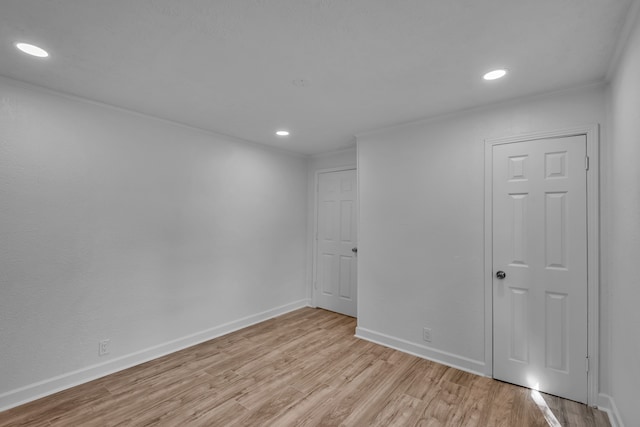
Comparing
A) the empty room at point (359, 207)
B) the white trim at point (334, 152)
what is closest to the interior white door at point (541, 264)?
the empty room at point (359, 207)

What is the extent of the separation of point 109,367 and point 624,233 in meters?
4.11

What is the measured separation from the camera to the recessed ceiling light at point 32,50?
1.76m

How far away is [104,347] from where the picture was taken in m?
2.64

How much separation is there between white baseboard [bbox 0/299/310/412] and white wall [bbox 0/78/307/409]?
11 millimetres

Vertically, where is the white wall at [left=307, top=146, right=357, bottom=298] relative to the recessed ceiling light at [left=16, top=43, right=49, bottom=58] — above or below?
below

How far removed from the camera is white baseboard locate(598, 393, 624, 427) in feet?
6.16

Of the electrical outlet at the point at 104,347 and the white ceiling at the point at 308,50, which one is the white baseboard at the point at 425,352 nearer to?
the white ceiling at the point at 308,50

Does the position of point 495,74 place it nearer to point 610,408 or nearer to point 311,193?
point 610,408

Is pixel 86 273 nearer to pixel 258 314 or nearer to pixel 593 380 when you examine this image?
pixel 258 314

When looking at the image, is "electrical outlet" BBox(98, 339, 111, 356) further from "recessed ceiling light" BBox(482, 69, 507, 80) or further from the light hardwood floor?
"recessed ceiling light" BBox(482, 69, 507, 80)

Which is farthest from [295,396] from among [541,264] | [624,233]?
[624,233]

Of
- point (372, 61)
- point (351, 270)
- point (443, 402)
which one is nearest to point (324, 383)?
point (443, 402)

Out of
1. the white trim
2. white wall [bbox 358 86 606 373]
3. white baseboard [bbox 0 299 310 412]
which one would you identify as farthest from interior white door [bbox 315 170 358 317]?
white baseboard [bbox 0 299 310 412]

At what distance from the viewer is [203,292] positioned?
3412mm
